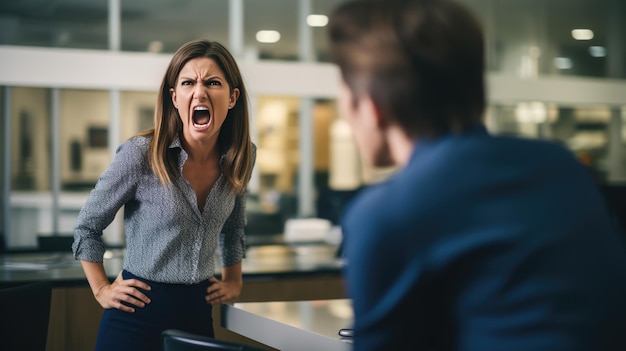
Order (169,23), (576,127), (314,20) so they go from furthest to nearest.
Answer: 1. (576,127)
2. (314,20)
3. (169,23)

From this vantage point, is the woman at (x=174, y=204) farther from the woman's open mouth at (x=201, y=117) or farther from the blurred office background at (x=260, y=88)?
the blurred office background at (x=260, y=88)

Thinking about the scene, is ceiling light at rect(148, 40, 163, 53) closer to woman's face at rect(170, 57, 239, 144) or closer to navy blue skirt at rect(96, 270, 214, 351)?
woman's face at rect(170, 57, 239, 144)

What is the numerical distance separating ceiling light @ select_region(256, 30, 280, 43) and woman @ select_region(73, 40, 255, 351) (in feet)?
24.5

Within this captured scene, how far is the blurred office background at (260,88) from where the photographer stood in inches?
334

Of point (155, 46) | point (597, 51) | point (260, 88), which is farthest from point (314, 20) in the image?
point (597, 51)

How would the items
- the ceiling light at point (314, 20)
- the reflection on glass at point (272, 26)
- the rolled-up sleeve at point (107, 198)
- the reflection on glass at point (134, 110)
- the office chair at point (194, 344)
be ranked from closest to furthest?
1. the office chair at point (194, 344)
2. the rolled-up sleeve at point (107, 198)
3. the reflection on glass at point (134, 110)
4. the reflection on glass at point (272, 26)
5. the ceiling light at point (314, 20)

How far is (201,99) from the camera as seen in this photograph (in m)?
2.19

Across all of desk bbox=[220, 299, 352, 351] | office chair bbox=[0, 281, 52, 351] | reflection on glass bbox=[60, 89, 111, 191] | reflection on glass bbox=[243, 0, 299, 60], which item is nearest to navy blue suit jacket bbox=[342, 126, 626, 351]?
desk bbox=[220, 299, 352, 351]

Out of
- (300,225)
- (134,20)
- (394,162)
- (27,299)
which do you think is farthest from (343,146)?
(394,162)

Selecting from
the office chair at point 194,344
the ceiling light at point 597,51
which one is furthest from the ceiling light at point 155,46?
the office chair at point 194,344

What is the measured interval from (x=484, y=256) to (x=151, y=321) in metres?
1.42

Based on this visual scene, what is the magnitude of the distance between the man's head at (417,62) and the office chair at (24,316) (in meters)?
1.66

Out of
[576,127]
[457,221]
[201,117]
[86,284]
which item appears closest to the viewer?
[457,221]

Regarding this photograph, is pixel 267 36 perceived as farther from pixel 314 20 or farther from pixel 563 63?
pixel 563 63
